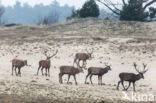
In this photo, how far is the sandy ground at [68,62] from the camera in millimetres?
17469

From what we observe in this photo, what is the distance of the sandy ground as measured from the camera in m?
17.5

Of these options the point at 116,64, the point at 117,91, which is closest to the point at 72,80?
the point at 117,91

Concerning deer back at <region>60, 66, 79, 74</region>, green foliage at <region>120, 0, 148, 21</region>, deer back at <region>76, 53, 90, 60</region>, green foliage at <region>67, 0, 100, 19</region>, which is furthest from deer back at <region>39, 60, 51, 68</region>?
green foliage at <region>67, 0, 100, 19</region>

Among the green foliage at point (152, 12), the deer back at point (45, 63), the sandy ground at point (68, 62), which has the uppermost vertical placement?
the green foliage at point (152, 12)

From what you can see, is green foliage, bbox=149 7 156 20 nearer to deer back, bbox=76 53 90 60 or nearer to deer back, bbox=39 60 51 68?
deer back, bbox=76 53 90 60

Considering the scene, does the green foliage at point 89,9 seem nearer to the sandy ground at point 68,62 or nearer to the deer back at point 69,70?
the sandy ground at point 68,62

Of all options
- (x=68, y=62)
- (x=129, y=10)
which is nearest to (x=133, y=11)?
(x=129, y=10)

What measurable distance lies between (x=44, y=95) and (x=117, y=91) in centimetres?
387

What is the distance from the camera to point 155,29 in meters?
43.8

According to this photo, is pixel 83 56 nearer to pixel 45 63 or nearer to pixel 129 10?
pixel 45 63

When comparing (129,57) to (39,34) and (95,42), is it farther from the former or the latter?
(39,34)

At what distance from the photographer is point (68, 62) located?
96.9 feet

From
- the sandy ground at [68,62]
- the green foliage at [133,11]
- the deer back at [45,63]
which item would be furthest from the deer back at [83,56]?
the green foliage at [133,11]

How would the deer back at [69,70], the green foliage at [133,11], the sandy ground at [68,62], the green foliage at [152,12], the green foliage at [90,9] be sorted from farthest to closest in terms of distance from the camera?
1. the green foliage at [152,12]
2. the green foliage at [90,9]
3. the green foliage at [133,11]
4. the deer back at [69,70]
5. the sandy ground at [68,62]
